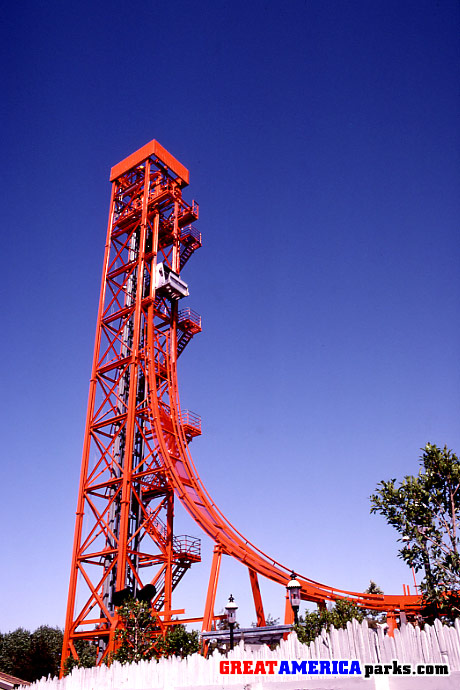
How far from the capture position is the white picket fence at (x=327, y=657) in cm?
851

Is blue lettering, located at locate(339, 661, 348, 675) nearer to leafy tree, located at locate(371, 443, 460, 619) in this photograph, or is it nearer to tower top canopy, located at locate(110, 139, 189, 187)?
leafy tree, located at locate(371, 443, 460, 619)

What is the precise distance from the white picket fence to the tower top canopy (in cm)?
3421

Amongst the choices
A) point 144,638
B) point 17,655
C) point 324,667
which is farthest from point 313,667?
point 17,655

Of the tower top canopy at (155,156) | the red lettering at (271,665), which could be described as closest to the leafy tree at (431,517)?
the red lettering at (271,665)

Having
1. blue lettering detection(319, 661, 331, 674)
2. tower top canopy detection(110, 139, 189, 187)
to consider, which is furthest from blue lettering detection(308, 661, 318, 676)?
tower top canopy detection(110, 139, 189, 187)

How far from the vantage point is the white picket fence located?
8.51 metres

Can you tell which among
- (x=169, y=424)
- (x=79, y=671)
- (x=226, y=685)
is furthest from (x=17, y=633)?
(x=226, y=685)

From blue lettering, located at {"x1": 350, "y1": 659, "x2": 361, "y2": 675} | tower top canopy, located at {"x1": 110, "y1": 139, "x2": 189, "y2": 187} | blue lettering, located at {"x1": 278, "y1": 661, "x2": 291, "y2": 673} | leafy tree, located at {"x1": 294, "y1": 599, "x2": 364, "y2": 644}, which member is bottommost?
blue lettering, located at {"x1": 350, "y1": 659, "x2": 361, "y2": 675}

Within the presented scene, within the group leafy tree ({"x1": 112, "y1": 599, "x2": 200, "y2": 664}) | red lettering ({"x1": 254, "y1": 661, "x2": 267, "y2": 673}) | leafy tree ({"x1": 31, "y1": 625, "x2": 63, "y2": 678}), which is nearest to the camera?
red lettering ({"x1": 254, "y1": 661, "x2": 267, "y2": 673})

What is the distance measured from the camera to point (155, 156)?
41.4 m

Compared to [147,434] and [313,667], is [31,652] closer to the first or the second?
[147,434]

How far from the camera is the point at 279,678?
10.3 meters

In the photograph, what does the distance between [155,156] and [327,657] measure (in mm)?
37479

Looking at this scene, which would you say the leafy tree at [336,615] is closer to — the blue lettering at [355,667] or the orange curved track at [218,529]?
the orange curved track at [218,529]
